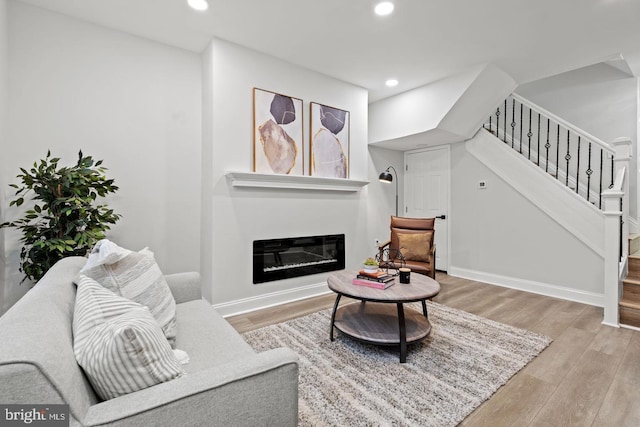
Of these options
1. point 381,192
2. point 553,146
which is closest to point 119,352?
point 381,192

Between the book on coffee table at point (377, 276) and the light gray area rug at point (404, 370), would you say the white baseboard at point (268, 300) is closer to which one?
the light gray area rug at point (404, 370)

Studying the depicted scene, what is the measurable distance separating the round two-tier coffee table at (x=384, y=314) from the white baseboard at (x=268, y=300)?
3.20 feet

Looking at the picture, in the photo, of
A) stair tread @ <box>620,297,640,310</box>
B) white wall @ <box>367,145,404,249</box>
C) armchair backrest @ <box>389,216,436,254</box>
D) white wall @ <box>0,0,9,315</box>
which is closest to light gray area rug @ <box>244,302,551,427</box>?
stair tread @ <box>620,297,640,310</box>

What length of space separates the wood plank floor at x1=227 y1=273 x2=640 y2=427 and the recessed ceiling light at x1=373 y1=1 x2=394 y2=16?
113 inches

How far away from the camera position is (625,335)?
8.45 feet

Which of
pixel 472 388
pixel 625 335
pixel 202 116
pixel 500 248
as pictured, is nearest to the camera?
pixel 472 388

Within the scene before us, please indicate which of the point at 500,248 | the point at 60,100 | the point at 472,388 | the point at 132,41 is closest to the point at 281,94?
the point at 132,41

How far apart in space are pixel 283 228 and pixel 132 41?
7.87ft

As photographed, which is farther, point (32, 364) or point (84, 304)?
point (84, 304)

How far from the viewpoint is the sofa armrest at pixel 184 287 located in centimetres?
207

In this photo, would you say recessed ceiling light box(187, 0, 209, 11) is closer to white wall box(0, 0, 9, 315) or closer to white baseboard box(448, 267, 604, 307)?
white wall box(0, 0, 9, 315)

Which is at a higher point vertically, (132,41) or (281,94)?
(132,41)

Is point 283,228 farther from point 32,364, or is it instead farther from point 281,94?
point 32,364

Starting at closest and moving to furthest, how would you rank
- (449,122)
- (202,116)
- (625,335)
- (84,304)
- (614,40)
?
(84,304)
(625,335)
(614,40)
(202,116)
(449,122)
